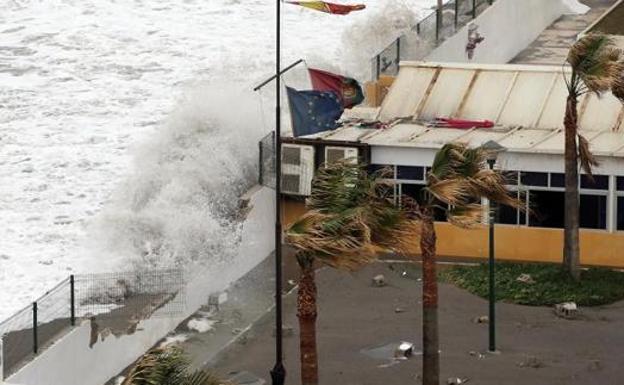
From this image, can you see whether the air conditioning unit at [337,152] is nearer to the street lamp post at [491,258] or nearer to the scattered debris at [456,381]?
the street lamp post at [491,258]

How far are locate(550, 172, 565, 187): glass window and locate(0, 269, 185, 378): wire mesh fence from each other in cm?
592

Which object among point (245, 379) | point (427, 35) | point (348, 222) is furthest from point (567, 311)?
point (427, 35)

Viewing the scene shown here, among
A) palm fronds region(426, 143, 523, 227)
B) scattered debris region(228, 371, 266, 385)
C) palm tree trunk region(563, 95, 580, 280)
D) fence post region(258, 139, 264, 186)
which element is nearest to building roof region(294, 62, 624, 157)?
fence post region(258, 139, 264, 186)

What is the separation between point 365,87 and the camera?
113ft

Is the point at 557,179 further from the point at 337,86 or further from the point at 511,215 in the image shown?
the point at 337,86

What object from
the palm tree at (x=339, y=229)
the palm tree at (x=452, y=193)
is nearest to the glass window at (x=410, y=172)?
the palm tree at (x=452, y=193)

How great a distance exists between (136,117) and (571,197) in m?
14.7

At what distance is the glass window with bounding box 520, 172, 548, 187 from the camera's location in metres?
28.7

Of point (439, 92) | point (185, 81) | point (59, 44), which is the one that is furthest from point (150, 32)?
point (439, 92)

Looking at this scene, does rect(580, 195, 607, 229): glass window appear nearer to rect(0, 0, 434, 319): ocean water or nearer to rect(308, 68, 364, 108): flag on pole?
rect(308, 68, 364, 108): flag on pole

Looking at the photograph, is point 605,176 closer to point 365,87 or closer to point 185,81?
point 365,87

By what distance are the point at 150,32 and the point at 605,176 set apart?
21.3 metres

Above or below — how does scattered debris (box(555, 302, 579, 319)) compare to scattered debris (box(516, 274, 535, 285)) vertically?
below

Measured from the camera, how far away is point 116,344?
25016 millimetres
